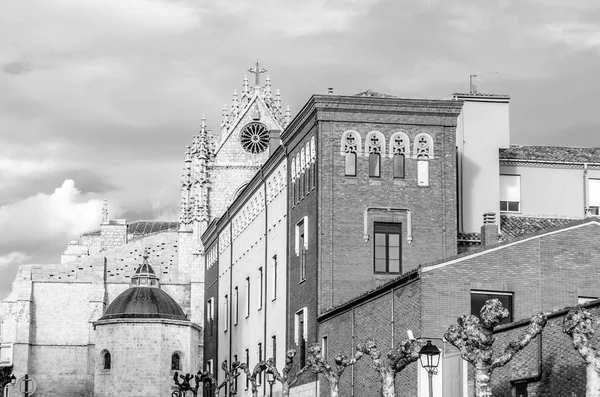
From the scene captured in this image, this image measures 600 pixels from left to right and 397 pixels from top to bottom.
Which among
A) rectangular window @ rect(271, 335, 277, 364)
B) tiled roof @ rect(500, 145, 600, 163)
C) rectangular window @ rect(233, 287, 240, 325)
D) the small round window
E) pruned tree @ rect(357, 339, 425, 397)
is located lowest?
pruned tree @ rect(357, 339, 425, 397)

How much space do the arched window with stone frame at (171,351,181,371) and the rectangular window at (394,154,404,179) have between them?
5239 cm

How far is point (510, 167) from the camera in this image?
5816cm

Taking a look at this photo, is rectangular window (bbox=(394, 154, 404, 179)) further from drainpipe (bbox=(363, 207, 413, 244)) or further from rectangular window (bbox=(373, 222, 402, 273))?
rectangular window (bbox=(373, 222, 402, 273))

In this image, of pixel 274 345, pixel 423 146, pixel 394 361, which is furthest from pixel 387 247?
pixel 394 361

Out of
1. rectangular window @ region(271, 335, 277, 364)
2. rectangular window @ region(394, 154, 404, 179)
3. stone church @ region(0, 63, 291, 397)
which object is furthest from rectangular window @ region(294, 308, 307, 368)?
stone church @ region(0, 63, 291, 397)

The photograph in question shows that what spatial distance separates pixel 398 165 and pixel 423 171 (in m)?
1.00

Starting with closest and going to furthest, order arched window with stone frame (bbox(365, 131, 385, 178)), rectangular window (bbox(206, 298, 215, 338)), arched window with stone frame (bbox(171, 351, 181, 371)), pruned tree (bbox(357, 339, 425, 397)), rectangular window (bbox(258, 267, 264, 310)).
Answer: pruned tree (bbox(357, 339, 425, 397))
arched window with stone frame (bbox(365, 131, 385, 178))
rectangular window (bbox(258, 267, 264, 310))
rectangular window (bbox(206, 298, 215, 338))
arched window with stone frame (bbox(171, 351, 181, 371))

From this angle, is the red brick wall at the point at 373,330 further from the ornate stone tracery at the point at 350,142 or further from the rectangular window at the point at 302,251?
the ornate stone tracery at the point at 350,142

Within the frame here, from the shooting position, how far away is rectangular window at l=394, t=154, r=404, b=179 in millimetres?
52750

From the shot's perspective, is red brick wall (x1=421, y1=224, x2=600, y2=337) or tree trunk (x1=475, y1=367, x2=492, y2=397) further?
red brick wall (x1=421, y1=224, x2=600, y2=337)

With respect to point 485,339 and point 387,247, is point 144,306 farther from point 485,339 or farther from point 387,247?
point 485,339

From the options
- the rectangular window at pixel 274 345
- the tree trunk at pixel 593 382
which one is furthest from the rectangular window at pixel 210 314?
the tree trunk at pixel 593 382

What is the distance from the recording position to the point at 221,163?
131 meters

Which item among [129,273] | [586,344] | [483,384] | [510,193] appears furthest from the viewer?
[129,273]
